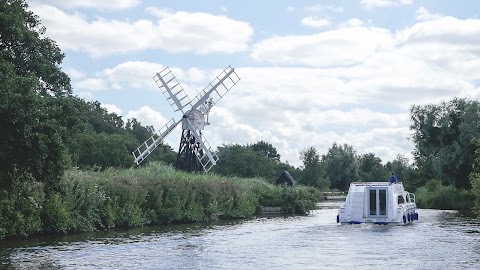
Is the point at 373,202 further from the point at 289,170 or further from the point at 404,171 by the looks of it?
the point at 289,170

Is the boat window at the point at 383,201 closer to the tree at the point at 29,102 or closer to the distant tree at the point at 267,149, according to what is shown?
the tree at the point at 29,102

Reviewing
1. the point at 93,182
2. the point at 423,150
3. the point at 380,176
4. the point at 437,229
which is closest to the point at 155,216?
the point at 93,182

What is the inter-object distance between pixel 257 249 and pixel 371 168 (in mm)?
128819

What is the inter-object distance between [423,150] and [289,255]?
2115 inches

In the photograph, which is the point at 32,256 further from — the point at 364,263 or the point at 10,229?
the point at 364,263

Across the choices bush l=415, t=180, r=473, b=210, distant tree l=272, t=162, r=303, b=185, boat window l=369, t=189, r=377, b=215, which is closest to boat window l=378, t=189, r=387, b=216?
boat window l=369, t=189, r=377, b=215

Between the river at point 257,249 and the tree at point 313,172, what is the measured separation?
84.8 meters

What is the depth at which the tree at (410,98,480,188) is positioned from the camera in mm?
68438

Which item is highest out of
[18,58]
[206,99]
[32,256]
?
[206,99]

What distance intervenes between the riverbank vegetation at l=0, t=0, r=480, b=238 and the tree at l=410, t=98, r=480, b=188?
0.11 meters

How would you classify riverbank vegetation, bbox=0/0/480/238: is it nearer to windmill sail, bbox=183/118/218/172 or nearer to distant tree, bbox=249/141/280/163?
windmill sail, bbox=183/118/218/172

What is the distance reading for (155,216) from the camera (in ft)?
140

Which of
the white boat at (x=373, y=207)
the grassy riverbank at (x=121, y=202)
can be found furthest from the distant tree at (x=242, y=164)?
the white boat at (x=373, y=207)

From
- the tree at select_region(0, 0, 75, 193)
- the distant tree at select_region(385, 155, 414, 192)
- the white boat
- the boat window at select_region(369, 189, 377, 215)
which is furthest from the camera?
the distant tree at select_region(385, 155, 414, 192)
